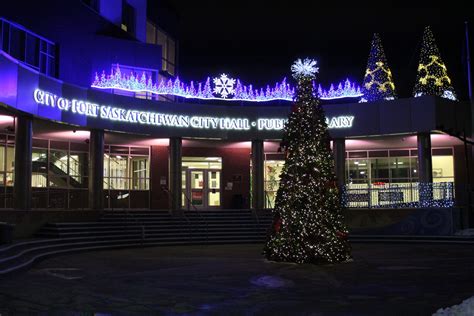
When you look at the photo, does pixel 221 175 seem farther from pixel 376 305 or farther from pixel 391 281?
pixel 376 305

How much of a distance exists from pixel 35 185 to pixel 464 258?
730 inches

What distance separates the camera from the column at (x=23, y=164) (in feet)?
67.3

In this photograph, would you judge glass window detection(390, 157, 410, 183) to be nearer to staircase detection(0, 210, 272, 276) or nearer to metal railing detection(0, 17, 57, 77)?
staircase detection(0, 210, 272, 276)

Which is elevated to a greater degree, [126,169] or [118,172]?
[126,169]

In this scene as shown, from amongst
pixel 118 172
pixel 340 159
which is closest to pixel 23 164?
pixel 118 172

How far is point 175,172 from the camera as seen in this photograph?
27.5 metres

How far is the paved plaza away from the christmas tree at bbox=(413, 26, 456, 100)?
14332 mm

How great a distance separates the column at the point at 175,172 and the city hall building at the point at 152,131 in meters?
0.05

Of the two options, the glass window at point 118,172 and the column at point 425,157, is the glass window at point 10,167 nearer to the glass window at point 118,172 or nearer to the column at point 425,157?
the glass window at point 118,172

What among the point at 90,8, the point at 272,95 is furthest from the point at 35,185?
the point at 272,95

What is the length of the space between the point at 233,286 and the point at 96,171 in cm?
1501

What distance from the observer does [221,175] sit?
32.0 metres

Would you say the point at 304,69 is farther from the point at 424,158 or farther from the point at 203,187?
the point at 203,187

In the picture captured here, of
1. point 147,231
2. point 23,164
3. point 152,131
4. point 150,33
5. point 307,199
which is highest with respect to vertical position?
point 150,33
